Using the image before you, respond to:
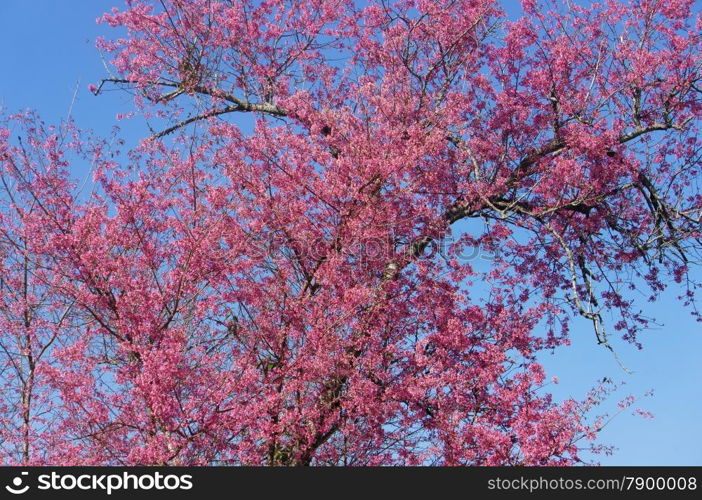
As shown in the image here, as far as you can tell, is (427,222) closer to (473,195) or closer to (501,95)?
(473,195)

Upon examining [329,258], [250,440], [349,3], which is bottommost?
[250,440]

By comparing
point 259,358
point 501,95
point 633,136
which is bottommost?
point 259,358

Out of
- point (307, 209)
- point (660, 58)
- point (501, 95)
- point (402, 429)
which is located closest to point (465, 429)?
point (402, 429)

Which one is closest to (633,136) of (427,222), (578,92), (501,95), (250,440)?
(578,92)

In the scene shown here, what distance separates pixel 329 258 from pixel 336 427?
2.23 metres

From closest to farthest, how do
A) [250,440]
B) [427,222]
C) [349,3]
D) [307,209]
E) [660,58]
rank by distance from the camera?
[250,440] → [307,209] → [427,222] → [660,58] → [349,3]

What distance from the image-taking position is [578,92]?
13.1 meters

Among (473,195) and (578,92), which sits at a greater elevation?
(578,92)

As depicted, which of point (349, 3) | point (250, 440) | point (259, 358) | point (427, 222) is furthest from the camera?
point (349, 3)

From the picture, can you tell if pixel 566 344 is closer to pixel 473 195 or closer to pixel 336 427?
pixel 473 195

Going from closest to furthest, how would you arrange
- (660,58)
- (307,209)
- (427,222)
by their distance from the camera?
(307,209) → (427,222) → (660,58)

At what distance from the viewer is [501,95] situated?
1317 centimetres

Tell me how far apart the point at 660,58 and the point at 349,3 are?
19.3 ft

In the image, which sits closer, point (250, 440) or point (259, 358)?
point (250, 440)
